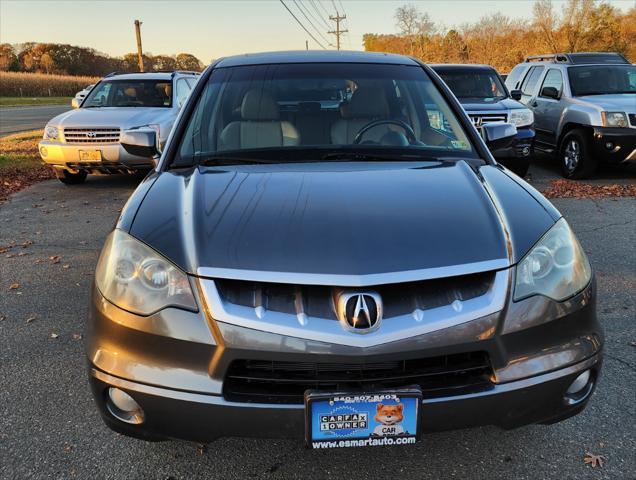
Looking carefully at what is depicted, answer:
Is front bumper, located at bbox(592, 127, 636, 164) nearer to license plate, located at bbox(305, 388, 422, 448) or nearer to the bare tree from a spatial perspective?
license plate, located at bbox(305, 388, 422, 448)

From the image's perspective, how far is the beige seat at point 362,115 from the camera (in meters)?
2.95

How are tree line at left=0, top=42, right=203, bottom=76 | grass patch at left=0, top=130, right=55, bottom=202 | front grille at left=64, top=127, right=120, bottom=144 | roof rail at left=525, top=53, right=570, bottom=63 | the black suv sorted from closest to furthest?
front grille at left=64, top=127, right=120, bottom=144 < the black suv < grass patch at left=0, top=130, right=55, bottom=202 < roof rail at left=525, top=53, right=570, bottom=63 < tree line at left=0, top=42, right=203, bottom=76

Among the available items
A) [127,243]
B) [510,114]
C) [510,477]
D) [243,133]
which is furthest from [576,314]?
[510,114]

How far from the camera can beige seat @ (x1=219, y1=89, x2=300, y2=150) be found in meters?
2.86

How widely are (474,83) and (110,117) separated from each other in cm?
604

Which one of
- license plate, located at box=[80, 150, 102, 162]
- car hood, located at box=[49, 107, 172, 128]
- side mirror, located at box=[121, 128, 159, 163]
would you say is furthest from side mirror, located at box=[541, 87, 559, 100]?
side mirror, located at box=[121, 128, 159, 163]

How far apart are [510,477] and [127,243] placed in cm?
175

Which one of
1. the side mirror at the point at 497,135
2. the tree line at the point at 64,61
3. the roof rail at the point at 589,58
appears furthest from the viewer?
the tree line at the point at 64,61

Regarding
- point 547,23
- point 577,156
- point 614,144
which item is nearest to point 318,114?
point 614,144

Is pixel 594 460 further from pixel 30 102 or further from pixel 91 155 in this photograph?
pixel 30 102

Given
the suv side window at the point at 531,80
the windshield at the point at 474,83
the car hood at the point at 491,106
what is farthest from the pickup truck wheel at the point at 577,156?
the suv side window at the point at 531,80

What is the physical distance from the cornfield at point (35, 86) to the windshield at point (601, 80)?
5604 cm

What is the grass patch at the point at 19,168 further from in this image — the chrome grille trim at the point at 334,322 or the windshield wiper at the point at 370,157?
the chrome grille trim at the point at 334,322

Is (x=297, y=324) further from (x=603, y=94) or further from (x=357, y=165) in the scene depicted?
(x=603, y=94)
